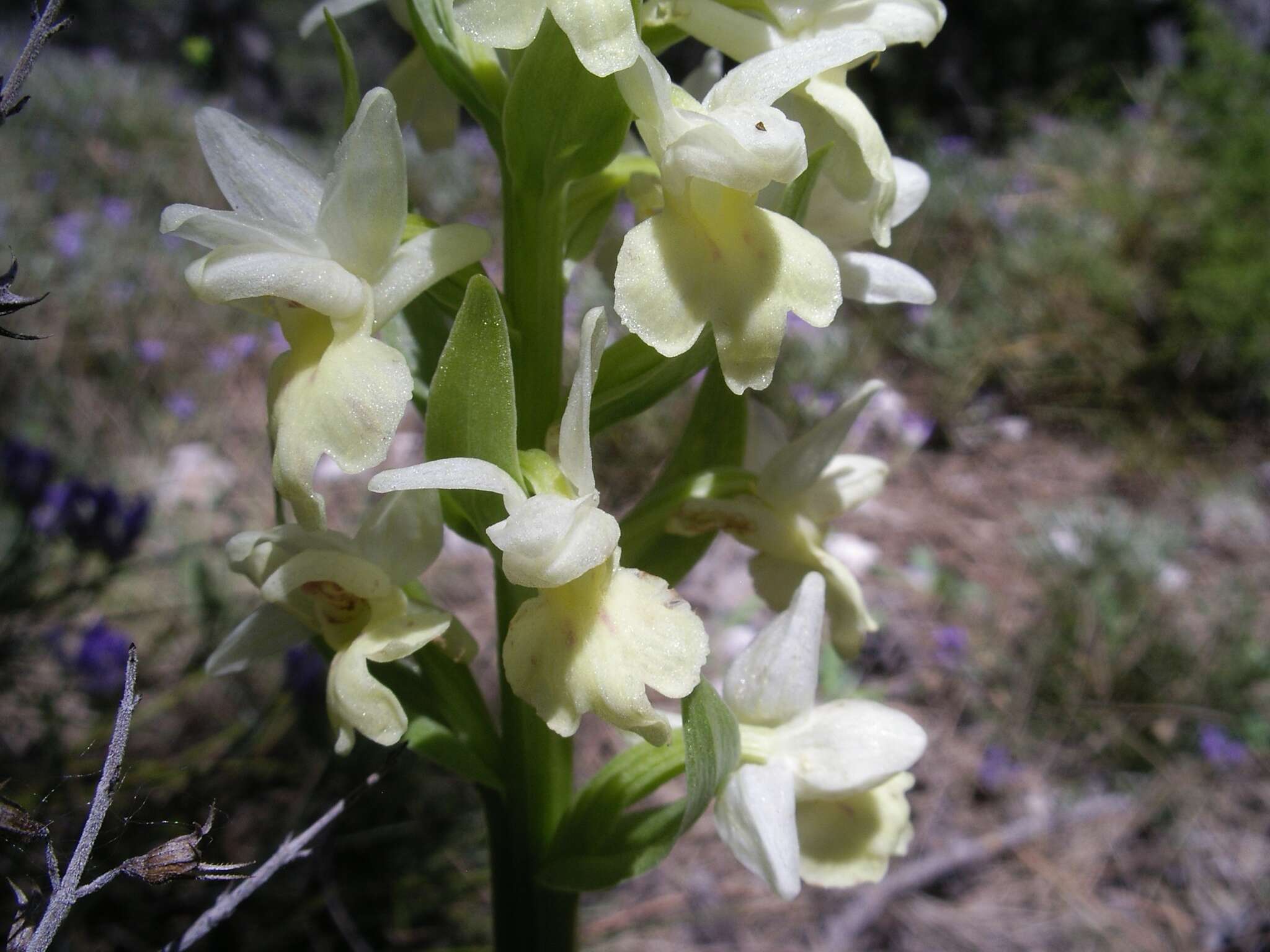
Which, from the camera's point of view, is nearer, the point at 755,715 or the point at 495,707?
the point at 755,715

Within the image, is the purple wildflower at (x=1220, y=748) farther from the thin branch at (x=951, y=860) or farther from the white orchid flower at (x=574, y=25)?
the white orchid flower at (x=574, y=25)

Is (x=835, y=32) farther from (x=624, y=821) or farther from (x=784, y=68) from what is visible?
(x=624, y=821)

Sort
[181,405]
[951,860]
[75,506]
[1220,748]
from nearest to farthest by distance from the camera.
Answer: [75,506], [951,860], [1220,748], [181,405]

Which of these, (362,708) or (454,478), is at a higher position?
(454,478)

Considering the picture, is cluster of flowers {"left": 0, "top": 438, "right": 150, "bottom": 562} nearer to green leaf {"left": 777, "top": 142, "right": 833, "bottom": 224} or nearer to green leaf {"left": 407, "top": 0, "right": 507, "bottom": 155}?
green leaf {"left": 407, "top": 0, "right": 507, "bottom": 155}

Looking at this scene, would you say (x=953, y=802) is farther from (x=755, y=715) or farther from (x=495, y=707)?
(x=755, y=715)

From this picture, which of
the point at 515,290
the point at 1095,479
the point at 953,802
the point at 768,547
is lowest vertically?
the point at 1095,479

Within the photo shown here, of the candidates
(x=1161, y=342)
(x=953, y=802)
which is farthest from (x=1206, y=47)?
(x=953, y=802)

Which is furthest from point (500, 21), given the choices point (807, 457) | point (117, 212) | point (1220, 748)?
point (117, 212)
